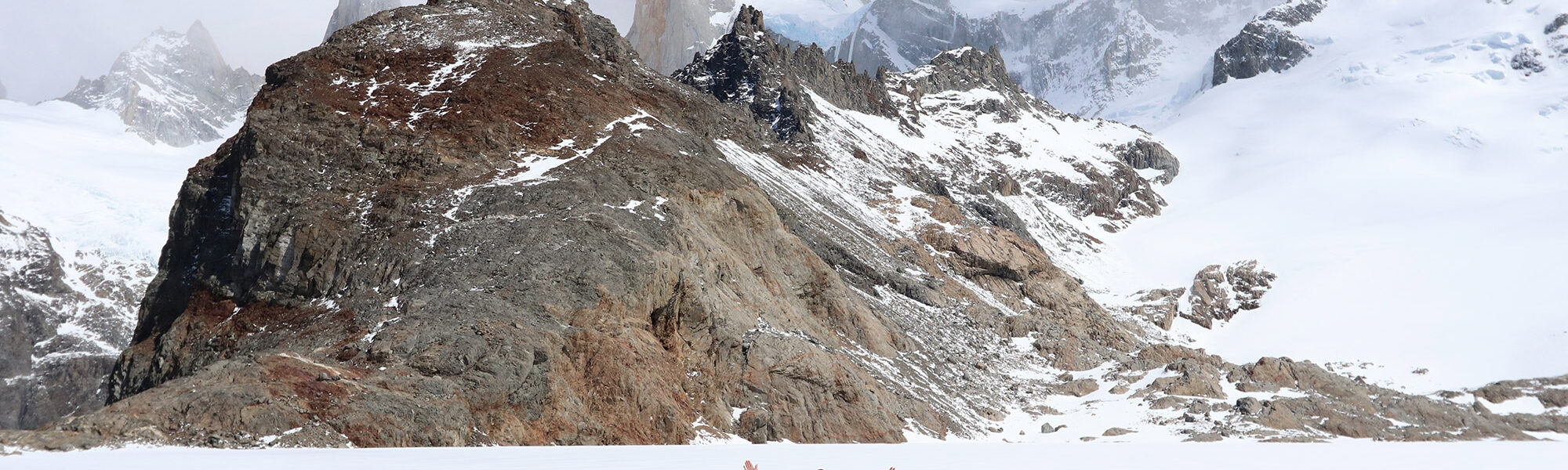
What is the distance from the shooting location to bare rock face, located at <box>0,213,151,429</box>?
140 m

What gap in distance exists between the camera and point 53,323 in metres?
158

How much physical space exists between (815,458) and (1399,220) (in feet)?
484

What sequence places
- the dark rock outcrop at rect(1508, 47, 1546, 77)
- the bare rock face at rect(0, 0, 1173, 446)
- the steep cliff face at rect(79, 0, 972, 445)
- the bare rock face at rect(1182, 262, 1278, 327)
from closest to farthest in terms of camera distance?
the bare rock face at rect(0, 0, 1173, 446), the steep cliff face at rect(79, 0, 972, 445), the bare rock face at rect(1182, 262, 1278, 327), the dark rock outcrop at rect(1508, 47, 1546, 77)

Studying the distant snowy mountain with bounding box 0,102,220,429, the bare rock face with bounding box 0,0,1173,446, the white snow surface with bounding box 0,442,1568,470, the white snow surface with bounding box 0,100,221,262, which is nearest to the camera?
the white snow surface with bounding box 0,442,1568,470

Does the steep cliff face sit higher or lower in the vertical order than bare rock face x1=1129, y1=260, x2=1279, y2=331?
higher

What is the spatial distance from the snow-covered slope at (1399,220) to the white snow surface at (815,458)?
84.4 metres

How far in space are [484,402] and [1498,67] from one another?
213 metres

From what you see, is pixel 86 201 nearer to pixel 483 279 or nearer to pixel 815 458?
pixel 483 279

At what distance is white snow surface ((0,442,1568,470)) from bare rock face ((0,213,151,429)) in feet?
422

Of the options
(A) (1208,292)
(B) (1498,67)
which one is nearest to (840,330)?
(A) (1208,292)

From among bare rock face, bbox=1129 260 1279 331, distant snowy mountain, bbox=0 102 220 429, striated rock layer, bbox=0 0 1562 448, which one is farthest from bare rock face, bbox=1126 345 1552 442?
distant snowy mountain, bbox=0 102 220 429

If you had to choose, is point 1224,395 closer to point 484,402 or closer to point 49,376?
point 484,402

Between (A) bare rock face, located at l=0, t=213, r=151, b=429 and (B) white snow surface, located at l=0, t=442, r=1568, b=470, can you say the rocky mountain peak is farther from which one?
(B) white snow surface, located at l=0, t=442, r=1568, b=470

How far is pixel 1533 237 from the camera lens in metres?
135
